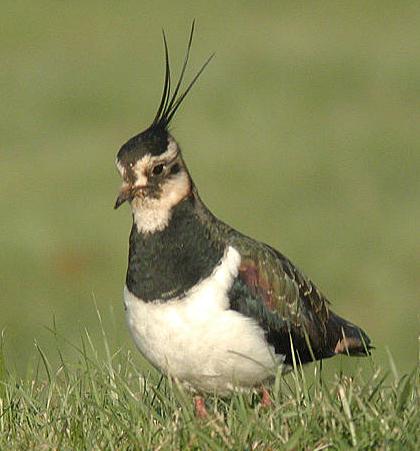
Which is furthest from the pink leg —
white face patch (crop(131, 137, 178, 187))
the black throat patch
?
white face patch (crop(131, 137, 178, 187))

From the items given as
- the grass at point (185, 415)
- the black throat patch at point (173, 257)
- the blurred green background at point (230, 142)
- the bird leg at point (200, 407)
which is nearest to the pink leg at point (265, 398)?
the grass at point (185, 415)

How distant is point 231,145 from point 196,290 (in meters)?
13.1

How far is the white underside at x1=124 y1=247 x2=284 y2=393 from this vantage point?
23.4 ft

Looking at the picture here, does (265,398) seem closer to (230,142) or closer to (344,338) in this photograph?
(344,338)

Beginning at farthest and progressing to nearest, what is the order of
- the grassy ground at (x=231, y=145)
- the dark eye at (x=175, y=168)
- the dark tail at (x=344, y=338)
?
the grassy ground at (x=231, y=145)
the dark tail at (x=344, y=338)
the dark eye at (x=175, y=168)

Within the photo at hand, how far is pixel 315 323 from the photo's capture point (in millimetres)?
8039

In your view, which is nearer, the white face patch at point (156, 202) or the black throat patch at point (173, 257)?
the black throat patch at point (173, 257)

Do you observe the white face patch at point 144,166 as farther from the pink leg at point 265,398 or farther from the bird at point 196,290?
the pink leg at point 265,398

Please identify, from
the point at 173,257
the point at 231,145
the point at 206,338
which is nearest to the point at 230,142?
the point at 231,145

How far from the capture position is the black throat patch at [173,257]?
288 inches

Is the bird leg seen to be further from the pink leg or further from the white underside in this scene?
the pink leg

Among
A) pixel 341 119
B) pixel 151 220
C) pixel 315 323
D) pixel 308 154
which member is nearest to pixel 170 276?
pixel 151 220

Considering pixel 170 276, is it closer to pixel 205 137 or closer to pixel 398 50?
pixel 205 137

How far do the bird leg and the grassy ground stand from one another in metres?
4.27
